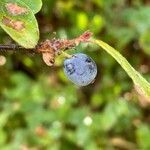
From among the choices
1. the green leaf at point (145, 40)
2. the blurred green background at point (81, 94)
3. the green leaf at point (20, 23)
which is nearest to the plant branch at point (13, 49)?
the green leaf at point (20, 23)

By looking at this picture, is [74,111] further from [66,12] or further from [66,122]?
[66,12]

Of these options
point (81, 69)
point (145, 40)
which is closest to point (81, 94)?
point (145, 40)

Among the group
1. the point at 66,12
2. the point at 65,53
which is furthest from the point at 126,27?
the point at 65,53

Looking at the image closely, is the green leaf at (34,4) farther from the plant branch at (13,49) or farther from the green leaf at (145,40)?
the green leaf at (145,40)

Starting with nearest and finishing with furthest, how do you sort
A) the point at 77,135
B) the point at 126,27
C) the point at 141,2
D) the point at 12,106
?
the point at 77,135
the point at 12,106
the point at 126,27
the point at 141,2

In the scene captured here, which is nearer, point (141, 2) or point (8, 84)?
point (8, 84)

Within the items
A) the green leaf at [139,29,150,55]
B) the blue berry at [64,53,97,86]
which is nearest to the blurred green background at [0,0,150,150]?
the green leaf at [139,29,150,55]
